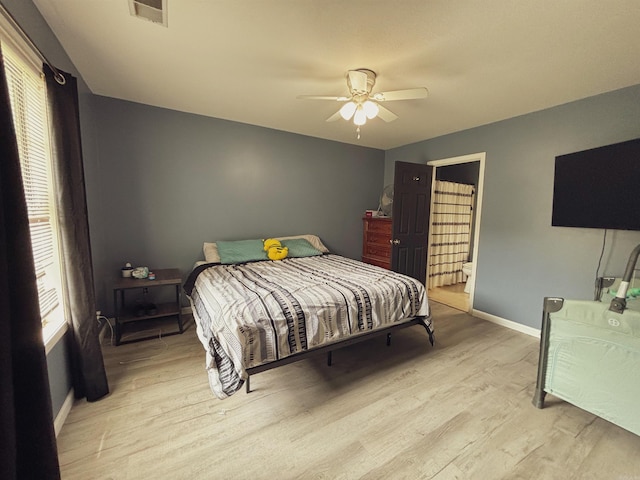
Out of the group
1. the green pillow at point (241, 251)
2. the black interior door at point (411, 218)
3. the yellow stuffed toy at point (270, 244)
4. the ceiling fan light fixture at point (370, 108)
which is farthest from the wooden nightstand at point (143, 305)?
the black interior door at point (411, 218)

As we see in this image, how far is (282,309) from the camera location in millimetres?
1821

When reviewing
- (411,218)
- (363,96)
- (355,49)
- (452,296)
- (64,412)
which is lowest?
(452,296)

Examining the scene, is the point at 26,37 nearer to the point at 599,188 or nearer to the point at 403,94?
the point at 403,94

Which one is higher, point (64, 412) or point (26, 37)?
point (26, 37)

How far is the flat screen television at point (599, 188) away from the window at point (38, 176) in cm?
397

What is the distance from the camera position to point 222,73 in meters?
2.22

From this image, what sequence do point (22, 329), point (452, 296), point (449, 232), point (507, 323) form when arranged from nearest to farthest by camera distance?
point (22, 329), point (507, 323), point (452, 296), point (449, 232)

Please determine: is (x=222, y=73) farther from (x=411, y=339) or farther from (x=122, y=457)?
(x=411, y=339)

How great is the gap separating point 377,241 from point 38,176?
3.75 metres

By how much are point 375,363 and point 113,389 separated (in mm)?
2032

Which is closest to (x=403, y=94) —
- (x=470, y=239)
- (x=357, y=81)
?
(x=357, y=81)

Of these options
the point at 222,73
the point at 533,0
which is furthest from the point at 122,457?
the point at 533,0

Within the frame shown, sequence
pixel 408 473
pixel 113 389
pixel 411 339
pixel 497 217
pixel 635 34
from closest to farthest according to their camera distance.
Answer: pixel 408 473, pixel 635 34, pixel 113 389, pixel 411 339, pixel 497 217

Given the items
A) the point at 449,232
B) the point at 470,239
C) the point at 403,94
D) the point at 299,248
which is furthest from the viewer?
the point at 470,239
